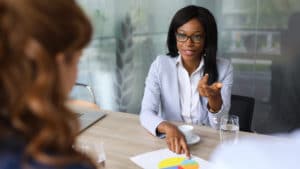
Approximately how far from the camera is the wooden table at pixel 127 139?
4.36ft

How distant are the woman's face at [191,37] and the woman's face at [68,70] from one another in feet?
4.51

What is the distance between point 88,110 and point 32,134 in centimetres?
138

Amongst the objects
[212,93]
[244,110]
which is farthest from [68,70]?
[244,110]

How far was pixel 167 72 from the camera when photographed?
200cm

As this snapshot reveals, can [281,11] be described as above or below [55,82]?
above

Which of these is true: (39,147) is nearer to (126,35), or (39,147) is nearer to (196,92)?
(196,92)

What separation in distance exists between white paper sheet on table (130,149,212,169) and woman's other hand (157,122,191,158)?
0.10 ft

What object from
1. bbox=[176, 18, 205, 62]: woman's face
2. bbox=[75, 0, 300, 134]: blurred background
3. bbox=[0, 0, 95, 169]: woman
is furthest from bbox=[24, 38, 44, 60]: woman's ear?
bbox=[75, 0, 300, 134]: blurred background

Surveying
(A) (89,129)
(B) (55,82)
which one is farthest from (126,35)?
(B) (55,82)

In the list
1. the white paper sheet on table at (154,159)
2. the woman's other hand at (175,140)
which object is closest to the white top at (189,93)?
the woman's other hand at (175,140)

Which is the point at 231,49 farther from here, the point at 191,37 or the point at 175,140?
the point at 175,140

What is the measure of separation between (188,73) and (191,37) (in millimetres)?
219

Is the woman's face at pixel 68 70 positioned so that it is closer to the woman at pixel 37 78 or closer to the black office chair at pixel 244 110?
the woman at pixel 37 78

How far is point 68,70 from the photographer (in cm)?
58
